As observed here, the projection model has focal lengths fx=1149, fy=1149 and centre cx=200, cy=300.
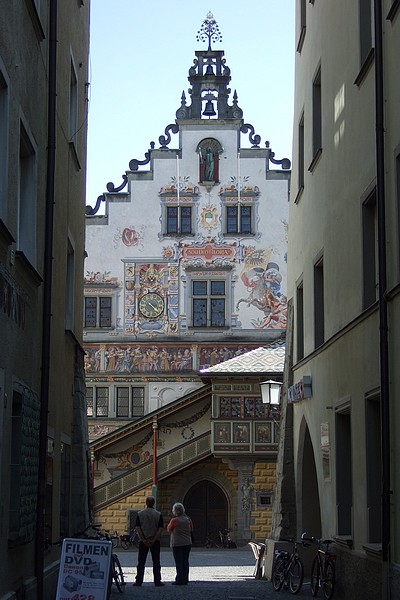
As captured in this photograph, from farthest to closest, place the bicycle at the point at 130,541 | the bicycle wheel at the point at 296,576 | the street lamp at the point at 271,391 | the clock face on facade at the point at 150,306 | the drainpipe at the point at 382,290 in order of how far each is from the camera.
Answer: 1. the clock face on facade at the point at 150,306
2. the bicycle at the point at 130,541
3. the street lamp at the point at 271,391
4. the bicycle wheel at the point at 296,576
5. the drainpipe at the point at 382,290

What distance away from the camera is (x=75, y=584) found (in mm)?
10648

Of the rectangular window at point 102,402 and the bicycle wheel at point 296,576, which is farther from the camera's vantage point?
the rectangular window at point 102,402

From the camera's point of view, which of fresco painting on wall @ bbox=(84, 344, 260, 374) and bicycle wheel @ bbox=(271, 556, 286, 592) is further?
fresco painting on wall @ bbox=(84, 344, 260, 374)

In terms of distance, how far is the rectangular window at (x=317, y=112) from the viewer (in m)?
18.0

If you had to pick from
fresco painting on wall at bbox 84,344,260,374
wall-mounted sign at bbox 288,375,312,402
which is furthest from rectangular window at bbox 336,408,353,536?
fresco painting on wall at bbox 84,344,260,374

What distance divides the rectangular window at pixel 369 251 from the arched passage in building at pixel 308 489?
585 centimetres

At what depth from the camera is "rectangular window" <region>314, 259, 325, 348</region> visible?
1770 cm

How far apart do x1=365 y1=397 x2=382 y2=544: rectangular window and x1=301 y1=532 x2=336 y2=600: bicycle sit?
1351mm

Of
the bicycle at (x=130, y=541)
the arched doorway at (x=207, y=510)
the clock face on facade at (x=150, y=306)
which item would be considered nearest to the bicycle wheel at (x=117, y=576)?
the bicycle at (x=130, y=541)

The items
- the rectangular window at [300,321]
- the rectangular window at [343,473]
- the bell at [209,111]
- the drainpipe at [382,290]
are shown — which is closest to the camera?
the drainpipe at [382,290]

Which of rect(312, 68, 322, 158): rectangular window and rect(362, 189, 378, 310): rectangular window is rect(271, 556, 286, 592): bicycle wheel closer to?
rect(362, 189, 378, 310): rectangular window

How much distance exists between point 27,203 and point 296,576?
781 cm

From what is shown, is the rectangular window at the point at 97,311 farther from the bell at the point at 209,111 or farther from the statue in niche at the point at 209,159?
the bell at the point at 209,111

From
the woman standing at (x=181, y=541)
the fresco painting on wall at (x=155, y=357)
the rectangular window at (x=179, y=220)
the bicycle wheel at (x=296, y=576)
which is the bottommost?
the bicycle wheel at (x=296, y=576)
